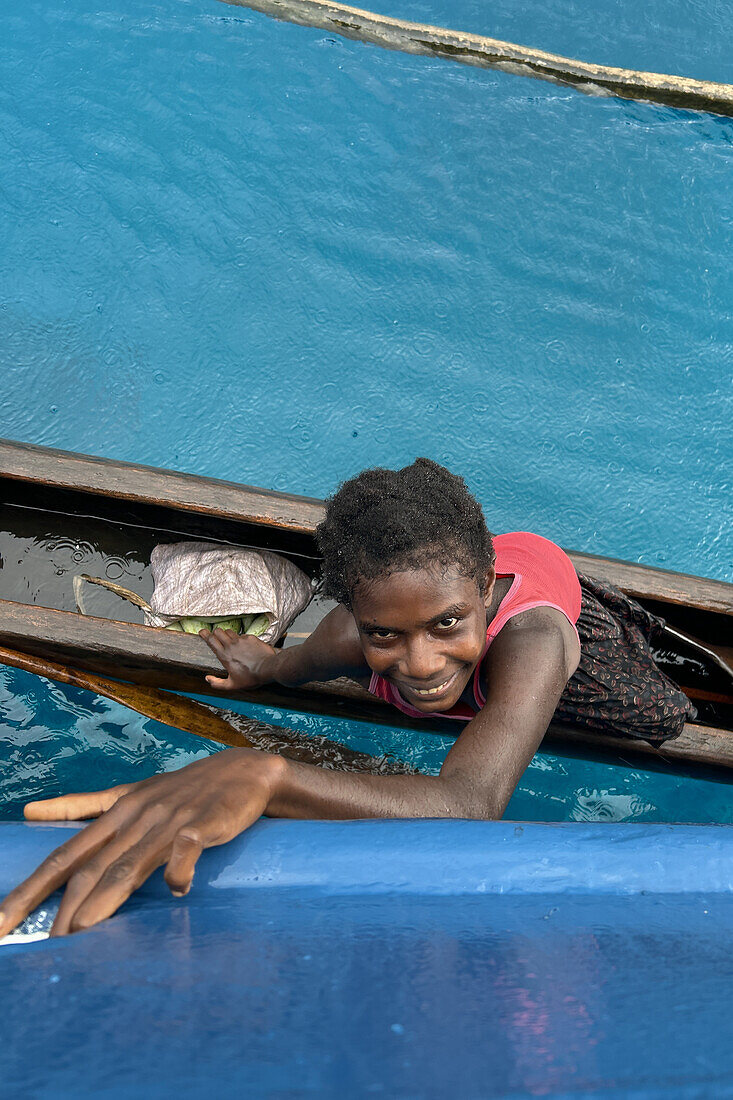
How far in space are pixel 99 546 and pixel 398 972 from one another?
1763mm

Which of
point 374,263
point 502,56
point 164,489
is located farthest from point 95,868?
point 502,56

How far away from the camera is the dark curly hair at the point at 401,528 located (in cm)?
124

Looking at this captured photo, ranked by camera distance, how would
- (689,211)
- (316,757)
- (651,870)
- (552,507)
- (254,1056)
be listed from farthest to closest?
(689,211)
(552,507)
(316,757)
(651,870)
(254,1056)

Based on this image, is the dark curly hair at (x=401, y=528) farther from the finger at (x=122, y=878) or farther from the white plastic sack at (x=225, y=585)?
the white plastic sack at (x=225, y=585)

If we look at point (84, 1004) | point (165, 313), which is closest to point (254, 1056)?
point (84, 1004)

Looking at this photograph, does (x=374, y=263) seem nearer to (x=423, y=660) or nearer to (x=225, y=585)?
(x=225, y=585)

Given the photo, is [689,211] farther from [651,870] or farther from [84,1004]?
[84,1004]

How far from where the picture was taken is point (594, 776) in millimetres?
2387

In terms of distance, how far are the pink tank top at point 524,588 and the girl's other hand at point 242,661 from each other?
0.90 feet

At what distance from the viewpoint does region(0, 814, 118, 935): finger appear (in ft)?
2.73

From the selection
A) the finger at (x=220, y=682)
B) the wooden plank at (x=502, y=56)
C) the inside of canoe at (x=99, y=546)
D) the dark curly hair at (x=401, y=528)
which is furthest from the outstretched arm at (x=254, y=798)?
the wooden plank at (x=502, y=56)

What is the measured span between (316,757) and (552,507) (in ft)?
4.85

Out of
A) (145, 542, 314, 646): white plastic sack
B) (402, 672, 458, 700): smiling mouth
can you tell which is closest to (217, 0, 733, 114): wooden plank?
(145, 542, 314, 646): white plastic sack

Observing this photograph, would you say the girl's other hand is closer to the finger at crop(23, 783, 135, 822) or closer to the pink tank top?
the pink tank top
